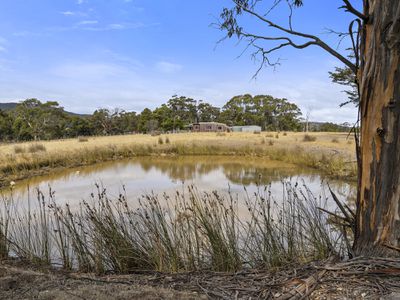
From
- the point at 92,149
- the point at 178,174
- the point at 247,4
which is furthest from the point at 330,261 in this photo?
the point at 92,149

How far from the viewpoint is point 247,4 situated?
3750 millimetres

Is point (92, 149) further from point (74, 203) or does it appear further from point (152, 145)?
point (74, 203)

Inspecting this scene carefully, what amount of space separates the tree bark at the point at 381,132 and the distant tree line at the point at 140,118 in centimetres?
4471

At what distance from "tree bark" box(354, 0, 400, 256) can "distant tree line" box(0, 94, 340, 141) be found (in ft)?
147

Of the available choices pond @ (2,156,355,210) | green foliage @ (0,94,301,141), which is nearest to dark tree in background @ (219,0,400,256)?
pond @ (2,156,355,210)

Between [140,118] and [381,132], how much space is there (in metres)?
54.8

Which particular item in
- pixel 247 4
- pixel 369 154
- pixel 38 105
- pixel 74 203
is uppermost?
pixel 38 105

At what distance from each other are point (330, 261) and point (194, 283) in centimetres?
94

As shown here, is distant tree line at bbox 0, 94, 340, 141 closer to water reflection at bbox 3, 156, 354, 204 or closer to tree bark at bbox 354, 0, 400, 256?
water reflection at bbox 3, 156, 354, 204

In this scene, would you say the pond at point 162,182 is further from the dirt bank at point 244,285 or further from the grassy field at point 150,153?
the dirt bank at point 244,285

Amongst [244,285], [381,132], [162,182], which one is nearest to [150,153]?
[162,182]

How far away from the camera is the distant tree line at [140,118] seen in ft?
145

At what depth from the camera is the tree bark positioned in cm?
223

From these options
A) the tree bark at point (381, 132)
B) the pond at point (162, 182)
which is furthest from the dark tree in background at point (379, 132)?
the pond at point (162, 182)
